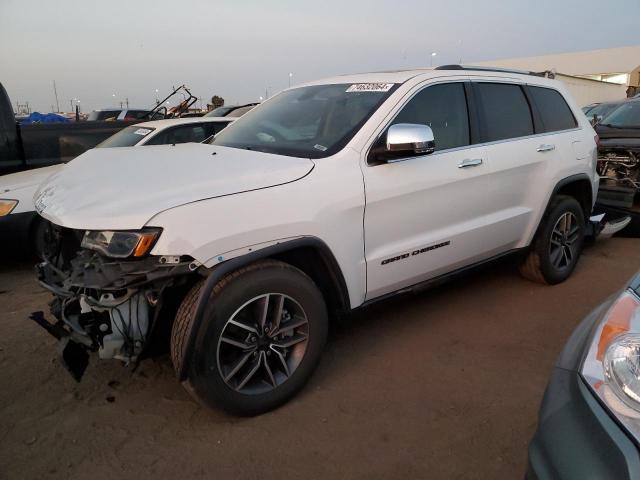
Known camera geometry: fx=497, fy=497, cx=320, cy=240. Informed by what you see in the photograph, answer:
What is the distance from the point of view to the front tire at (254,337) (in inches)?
93.0

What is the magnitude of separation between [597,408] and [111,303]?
205 centimetres

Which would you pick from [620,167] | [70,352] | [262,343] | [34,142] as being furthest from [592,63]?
[70,352]

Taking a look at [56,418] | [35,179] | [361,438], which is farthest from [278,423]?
[35,179]

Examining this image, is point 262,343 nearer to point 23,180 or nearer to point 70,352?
point 70,352

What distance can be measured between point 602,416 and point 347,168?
1.81 m

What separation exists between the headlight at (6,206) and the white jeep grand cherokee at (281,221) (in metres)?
1.90

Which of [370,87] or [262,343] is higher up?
[370,87]

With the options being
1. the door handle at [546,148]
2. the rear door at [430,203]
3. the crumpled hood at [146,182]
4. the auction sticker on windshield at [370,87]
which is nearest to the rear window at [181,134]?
the crumpled hood at [146,182]

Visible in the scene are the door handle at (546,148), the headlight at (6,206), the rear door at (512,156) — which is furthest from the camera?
the headlight at (6,206)

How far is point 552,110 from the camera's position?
4328 millimetres

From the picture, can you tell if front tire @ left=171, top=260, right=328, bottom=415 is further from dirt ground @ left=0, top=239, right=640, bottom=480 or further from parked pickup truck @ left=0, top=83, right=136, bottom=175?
parked pickup truck @ left=0, top=83, right=136, bottom=175

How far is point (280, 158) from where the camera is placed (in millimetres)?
2857

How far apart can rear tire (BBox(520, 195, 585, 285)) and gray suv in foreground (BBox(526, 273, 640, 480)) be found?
2664 mm

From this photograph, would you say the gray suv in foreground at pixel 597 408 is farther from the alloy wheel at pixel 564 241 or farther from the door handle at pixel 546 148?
the alloy wheel at pixel 564 241
